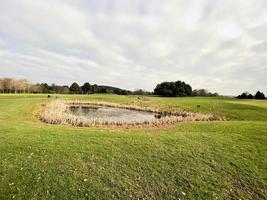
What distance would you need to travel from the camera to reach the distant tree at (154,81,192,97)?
75375mm

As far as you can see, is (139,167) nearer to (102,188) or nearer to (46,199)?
(102,188)

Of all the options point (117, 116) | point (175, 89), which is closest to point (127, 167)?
point (117, 116)

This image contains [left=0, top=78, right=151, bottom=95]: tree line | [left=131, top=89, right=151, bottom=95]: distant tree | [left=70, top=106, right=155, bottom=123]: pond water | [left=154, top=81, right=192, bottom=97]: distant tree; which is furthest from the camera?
[left=131, top=89, right=151, bottom=95]: distant tree

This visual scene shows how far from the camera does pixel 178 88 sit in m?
75.4

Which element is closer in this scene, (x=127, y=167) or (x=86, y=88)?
(x=127, y=167)

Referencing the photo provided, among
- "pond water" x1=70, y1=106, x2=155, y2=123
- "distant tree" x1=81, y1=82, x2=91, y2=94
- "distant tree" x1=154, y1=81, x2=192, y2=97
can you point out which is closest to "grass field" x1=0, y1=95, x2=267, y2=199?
"pond water" x1=70, y1=106, x2=155, y2=123

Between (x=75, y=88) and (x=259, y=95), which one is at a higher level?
(x=259, y=95)

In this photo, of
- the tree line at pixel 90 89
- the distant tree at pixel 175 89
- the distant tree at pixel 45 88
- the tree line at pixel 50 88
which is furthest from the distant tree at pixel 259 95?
the distant tree at pixel 45 88

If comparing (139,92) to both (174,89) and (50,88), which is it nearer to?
(174,89)

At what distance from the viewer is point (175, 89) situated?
75.6 m

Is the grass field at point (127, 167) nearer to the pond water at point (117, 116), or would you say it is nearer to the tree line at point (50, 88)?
the pond water at point (117, 116)

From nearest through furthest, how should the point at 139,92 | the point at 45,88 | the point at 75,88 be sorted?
the point at 139,92 < the point at 75,88 < the point at 45,88

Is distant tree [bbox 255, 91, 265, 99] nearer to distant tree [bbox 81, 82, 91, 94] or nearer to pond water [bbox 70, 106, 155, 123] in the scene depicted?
pond water [bbox 70, 106, 155, 123]

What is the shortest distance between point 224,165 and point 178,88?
70887 millimetres
